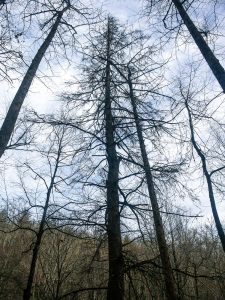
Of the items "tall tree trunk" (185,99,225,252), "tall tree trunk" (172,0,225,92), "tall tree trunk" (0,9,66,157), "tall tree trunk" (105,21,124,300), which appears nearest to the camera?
"tall tree trunk" (0,9,66,157)

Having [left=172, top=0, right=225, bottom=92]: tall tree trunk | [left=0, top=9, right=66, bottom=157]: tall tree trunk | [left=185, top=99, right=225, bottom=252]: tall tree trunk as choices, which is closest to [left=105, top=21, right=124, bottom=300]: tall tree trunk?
[left=0, top=9, right=66, bottom=157]: tall tree trunk

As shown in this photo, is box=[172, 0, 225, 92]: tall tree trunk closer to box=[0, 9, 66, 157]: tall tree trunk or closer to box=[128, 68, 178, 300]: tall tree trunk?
box=[128, 68, 178, 300]: tall tree trunk

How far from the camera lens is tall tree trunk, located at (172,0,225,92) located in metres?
5.92

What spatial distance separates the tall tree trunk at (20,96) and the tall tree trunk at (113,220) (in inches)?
89.5

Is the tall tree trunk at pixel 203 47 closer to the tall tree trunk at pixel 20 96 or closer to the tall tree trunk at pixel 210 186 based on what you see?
the tall tree trunk at pixel 20 96

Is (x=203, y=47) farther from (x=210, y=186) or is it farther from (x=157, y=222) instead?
(x=210, y=186)

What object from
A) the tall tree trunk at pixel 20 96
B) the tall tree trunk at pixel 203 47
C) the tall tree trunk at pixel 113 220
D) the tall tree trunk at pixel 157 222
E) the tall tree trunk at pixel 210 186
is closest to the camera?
the tall tree trunk at pixel 20 96

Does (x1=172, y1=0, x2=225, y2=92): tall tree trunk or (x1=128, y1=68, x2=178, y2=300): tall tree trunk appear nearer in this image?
(x1=172, y1=0, x2=225, y2=92): tall tree trunk

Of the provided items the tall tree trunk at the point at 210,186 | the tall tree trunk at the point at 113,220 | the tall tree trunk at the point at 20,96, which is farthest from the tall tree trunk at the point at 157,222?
the tall tree trunk at the point at 20,96

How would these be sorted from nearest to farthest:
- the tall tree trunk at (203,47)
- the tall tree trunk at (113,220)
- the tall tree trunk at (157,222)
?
1. the tall tree trunk at (203,47)
2. the tall tree trunk at (113,220)
3. the tall tree trunk at (157,222)

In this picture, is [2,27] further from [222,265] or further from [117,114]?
[222,265]

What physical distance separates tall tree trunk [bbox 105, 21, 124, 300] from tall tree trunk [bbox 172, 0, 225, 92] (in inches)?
115

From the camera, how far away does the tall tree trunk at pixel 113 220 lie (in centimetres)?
623

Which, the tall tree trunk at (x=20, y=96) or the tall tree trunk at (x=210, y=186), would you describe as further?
the tall tree trunk at (x=210, y=186)
